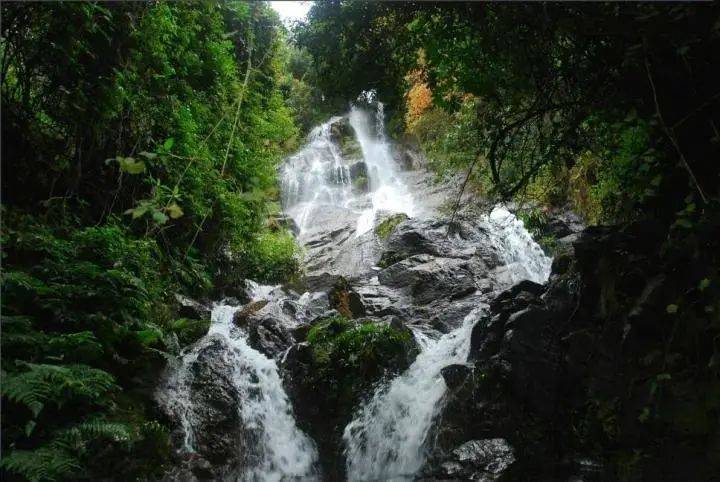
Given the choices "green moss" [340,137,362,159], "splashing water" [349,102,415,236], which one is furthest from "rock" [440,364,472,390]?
"green moss" [340,137,362,159]

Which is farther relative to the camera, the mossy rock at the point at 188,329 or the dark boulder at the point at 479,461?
the mossy rock at the point at 188,329

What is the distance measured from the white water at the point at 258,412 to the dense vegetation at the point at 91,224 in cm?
40

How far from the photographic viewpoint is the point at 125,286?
213 inches

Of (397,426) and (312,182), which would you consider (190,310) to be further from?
(312,182)

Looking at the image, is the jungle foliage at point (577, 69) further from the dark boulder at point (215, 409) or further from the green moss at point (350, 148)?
the green moss at point (350, 148)

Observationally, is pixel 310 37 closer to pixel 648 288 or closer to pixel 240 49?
pixel 648 288

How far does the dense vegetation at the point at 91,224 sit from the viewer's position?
4.00 meters

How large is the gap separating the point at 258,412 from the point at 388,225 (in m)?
7.96

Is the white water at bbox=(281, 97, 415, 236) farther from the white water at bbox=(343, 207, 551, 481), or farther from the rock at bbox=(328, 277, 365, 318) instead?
the white water at bbox=(343, 207, 551, 481)

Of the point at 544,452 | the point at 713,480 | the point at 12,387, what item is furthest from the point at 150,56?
the point at 713,480

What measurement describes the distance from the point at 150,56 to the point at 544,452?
6257 millimetres

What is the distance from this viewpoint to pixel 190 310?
818 cm

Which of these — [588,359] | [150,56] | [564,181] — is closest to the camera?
[588,359]

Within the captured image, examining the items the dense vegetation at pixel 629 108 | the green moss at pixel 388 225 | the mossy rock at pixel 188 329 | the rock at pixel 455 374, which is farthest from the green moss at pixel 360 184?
the dense vegetation at pixel 629 108
